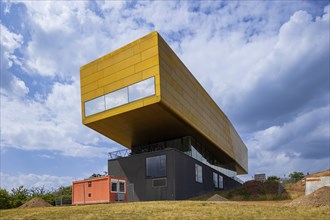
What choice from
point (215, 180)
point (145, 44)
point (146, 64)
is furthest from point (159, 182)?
point (215, 180)

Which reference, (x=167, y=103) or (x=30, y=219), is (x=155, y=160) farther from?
(x=30, y=219)

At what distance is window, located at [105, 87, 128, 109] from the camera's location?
32.8 metres

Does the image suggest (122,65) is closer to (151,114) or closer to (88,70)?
(88,70)

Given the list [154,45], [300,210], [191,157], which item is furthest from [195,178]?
[300,210]

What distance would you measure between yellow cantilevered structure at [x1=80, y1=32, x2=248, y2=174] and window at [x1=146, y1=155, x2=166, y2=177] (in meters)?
3.46

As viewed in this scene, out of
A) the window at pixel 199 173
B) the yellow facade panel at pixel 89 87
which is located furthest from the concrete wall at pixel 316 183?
the yellow facade panel at pixel 89 87

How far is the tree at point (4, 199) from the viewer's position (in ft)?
118

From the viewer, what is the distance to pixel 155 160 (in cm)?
3553

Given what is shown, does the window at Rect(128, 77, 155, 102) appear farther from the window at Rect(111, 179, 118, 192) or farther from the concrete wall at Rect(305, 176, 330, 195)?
the concrete wall at Rect(305, 176, 330, 195)

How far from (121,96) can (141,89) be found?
2.58 metres

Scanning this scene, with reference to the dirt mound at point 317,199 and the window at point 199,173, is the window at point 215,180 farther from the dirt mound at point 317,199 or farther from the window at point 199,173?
the dirt mound at point 317,199

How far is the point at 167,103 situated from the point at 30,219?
1648 cm

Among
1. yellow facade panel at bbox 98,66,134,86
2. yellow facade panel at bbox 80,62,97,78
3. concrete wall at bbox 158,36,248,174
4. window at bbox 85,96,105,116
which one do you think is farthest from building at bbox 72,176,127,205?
yellow facade panel at bbox 80,62,97,78

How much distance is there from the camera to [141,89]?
31578mm
